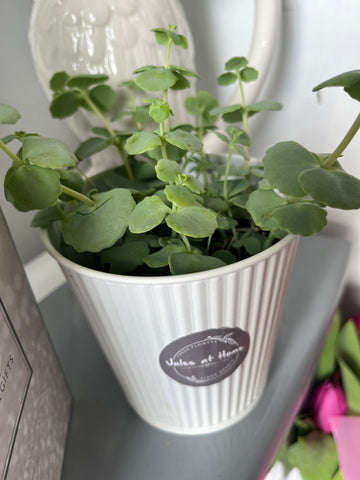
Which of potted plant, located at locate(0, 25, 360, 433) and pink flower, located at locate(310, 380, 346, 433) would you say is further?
pink flower, located at locate(310, 380, 346, 433)

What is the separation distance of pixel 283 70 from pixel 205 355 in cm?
31

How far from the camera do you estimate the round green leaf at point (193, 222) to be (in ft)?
0.61

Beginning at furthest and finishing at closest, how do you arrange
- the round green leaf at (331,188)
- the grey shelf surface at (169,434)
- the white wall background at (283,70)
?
the white wall background at (283,70), the grey shelf surface at (169,434), the round green leaf at (331,188)

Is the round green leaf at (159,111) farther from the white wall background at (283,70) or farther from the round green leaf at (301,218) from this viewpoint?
the white wall background at (283,70)

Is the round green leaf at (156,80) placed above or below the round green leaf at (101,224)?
above

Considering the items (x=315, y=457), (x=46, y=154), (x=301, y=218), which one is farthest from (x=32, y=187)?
(x=315, y=457)

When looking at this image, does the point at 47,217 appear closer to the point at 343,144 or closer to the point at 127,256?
the point at 127,256

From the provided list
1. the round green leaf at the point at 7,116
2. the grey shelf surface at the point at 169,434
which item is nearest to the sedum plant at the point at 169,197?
the round green leaf at the point at 7,116

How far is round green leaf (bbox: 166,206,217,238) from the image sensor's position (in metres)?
0.19

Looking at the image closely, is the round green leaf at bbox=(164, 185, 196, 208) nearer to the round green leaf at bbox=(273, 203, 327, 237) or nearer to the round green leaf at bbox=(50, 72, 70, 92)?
the round green leaf at bbox=(273, 203, 327, 237)

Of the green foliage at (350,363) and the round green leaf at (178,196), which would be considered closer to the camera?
the round green leaf at (178,196)

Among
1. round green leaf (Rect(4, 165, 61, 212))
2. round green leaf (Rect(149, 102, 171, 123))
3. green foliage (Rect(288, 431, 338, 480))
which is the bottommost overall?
green foliage (Rect(288, 431, 338, 480))

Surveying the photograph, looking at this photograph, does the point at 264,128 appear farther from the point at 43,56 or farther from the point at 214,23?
the point at 43,56

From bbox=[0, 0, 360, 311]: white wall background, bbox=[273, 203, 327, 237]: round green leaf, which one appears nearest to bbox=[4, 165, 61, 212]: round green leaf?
bbox=[273, 203, 327, 237]: round green leaf
